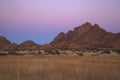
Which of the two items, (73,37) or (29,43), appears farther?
(73,37)

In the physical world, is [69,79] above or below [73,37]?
below

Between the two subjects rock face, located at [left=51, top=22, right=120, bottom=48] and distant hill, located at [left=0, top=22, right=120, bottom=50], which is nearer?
distant hill, located at [left=0, top=22, right=120, bottom=50]

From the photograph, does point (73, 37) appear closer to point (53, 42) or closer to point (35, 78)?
point (53, 42)

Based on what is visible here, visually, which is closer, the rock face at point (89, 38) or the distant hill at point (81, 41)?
the distant hill at point (81, 41)

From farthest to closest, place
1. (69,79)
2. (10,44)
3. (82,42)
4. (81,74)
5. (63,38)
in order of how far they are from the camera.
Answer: (63,38) → (82,42) → (10,44) → (81,74) → (69,79)

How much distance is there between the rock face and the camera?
13300cm

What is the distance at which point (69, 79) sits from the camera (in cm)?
941

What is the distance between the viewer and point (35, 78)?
9.62 meters

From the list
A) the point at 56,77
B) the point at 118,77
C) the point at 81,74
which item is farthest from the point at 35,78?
the point at 118,77

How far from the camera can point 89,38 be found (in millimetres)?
143000

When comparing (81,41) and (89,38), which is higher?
(89,38)

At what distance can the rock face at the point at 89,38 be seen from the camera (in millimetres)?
133000

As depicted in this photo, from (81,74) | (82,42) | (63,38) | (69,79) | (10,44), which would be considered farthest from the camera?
(63,38)

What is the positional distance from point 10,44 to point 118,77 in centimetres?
12228
